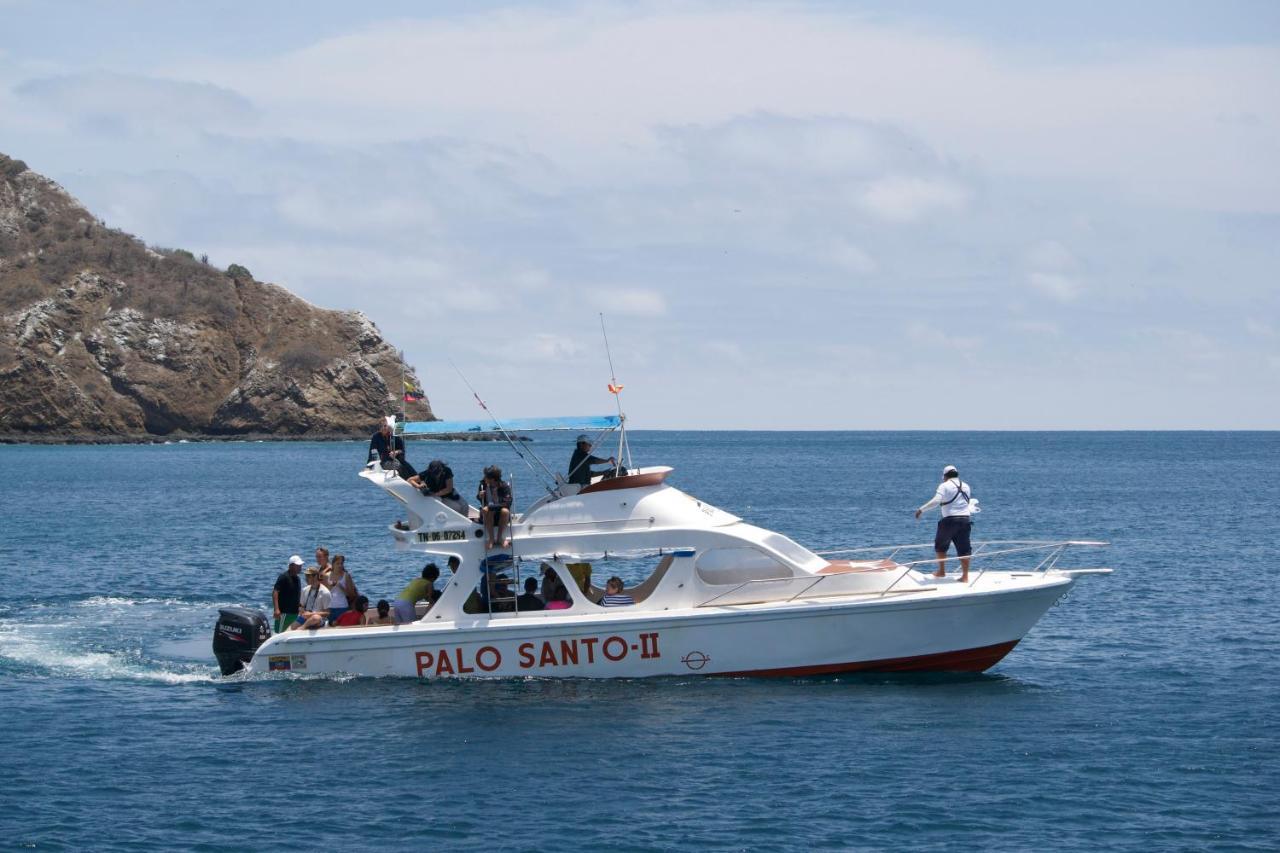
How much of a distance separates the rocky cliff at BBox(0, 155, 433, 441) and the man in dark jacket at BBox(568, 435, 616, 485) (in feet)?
386

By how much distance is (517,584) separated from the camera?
2144 centimetres

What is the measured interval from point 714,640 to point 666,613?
81 centimetres

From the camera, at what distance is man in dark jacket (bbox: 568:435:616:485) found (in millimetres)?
21516

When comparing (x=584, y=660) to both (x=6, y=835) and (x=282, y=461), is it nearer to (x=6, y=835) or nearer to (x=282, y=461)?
(x=6, y=835)

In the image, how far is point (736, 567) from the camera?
2145cm

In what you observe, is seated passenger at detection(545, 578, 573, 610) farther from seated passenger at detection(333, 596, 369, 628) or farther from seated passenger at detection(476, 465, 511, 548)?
seated passenger at detection(333, 596, 369, 628)

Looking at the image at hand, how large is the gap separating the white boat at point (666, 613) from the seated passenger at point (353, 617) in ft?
1.05

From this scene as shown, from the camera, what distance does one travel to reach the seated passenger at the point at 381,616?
21703mm

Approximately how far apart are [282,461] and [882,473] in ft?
153

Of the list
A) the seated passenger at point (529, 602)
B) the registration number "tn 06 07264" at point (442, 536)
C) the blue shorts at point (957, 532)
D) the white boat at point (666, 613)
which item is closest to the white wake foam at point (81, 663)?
the white boat at point (666, 613)

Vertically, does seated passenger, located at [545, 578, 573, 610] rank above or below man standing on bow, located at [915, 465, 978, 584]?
below

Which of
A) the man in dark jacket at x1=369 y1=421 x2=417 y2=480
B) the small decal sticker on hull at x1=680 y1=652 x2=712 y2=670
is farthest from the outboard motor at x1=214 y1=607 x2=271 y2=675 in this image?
the small decal sticker on hull at x1=680 y1=652 x2=712 y2=670

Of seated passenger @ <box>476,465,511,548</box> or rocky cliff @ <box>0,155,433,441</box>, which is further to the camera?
rocky cliff @ <box>0,155,433,441</box>

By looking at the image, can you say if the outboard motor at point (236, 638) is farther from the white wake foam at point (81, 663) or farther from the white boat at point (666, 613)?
the white boat at point (666, 613)
